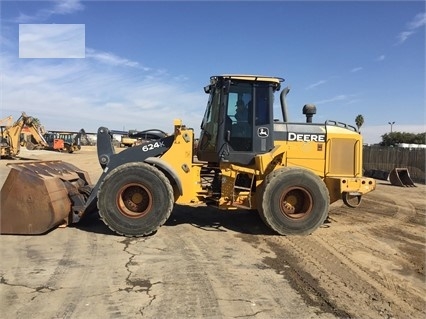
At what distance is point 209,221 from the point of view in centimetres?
894

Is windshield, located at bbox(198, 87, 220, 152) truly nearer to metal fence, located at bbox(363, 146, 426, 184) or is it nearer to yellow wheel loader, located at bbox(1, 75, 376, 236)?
yellow wheel loader, located at bbox(1, 75, 376, 236)

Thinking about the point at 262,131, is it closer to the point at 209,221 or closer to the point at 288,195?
the point at 288,195

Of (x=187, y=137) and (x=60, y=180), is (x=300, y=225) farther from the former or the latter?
(x=60, y=180)

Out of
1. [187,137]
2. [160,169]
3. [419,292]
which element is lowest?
[419,292]

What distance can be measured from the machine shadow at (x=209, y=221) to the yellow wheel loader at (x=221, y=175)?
35 cm

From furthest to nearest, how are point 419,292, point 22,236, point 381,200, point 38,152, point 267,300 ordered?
point 38,152, point 381,200, point 22,236, point 419,292, point 267,300

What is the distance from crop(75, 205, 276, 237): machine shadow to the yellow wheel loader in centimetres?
35

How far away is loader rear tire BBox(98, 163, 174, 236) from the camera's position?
7.35 m

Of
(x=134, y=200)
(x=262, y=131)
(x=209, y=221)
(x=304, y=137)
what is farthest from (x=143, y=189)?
(x=304, y=137)

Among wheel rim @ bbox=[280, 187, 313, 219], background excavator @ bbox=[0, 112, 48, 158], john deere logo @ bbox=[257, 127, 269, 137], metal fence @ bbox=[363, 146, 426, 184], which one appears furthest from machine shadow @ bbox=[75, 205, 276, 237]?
background excavator @ bbox=[0, 112, 48, 158]

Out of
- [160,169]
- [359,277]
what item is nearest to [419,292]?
[359,277]

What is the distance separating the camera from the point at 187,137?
313 inches

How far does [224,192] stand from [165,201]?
3.95ft

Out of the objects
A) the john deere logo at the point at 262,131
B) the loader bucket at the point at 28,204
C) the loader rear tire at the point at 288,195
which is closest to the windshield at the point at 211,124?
the john deere logo at the point at 262,131
